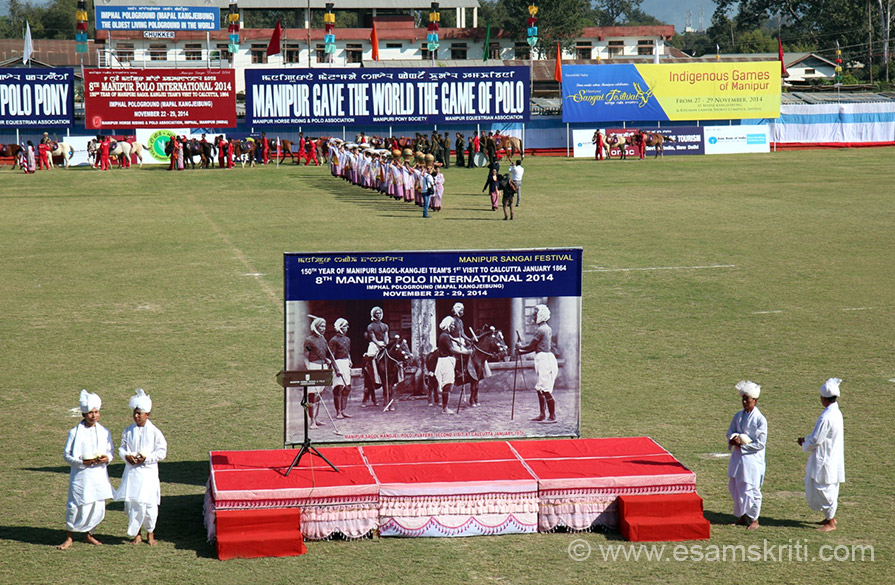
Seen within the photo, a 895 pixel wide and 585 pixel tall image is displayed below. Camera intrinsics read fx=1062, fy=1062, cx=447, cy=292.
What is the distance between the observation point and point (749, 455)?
870 cm

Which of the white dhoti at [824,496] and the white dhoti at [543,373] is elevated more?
the white dhoti at [543,373]

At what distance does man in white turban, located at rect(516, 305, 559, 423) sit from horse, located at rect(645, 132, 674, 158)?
136 feet

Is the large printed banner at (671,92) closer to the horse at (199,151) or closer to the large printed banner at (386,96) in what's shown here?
the large printed banner at (386,96)

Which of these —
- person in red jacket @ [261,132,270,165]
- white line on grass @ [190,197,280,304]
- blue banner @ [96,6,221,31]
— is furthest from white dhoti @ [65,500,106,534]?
blue banner @ [96,6,221,31]

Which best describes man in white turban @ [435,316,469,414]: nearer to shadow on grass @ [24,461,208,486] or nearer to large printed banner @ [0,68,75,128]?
shadow on grass @ [24,461,208,486]

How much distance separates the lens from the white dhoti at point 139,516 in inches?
328

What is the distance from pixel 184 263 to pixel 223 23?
283 feet

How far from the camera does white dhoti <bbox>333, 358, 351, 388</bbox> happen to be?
9.90 metres

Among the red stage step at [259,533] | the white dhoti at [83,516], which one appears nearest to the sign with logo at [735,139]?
the red stage step at [259,533]

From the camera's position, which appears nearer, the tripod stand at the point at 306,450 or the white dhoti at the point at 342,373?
the tripod stand at the point at 306,450

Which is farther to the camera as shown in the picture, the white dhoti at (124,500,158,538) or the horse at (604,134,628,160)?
the horse at (604,134,628,160)

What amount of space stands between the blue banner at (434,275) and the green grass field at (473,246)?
2001 mm

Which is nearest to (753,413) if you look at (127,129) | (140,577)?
(140,577)

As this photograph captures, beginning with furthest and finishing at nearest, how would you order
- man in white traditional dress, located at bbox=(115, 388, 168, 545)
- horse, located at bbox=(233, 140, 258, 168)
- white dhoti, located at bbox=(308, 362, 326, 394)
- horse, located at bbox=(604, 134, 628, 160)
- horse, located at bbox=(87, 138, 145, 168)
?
1. horse, located at bbox=(604, 134, 628, 160)
2. horse, located at bbox=(233, 140, 258, 168)
3. horse, located at bbox=(87, 138, 145, 168)
4. white dhoti, located at bbox=(308, 362, 326, 394)
5. man in white traditional dress, located at bbox=(115, 388, 168, 545)
